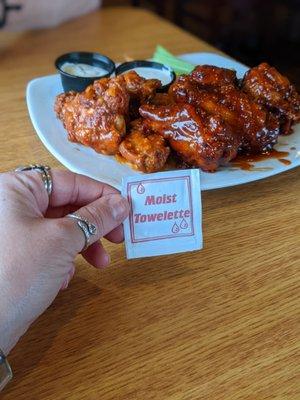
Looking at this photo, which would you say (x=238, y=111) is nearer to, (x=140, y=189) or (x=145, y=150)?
(x=145, y=150)

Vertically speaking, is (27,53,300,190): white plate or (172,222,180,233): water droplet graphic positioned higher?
(172,222,180,233): water droplet graphic

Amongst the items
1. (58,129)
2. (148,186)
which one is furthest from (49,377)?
(58,129)

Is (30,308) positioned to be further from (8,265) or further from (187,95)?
(187,95)

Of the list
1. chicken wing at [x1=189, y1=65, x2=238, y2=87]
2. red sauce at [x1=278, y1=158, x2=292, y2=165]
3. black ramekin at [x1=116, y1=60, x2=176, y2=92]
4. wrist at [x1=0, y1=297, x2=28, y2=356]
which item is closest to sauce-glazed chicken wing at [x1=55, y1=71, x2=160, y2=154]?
chicken wing at [x1=189, y1=65, x2=238, y2=87]

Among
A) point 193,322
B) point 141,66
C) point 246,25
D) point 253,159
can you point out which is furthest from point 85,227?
point 246,25

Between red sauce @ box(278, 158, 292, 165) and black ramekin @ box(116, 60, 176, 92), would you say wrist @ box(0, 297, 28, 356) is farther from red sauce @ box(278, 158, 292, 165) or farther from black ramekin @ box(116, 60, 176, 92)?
black ramekin @ box(116, 60, 176, 92)

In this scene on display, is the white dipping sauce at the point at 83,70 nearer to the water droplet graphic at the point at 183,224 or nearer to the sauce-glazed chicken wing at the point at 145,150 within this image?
the sauce-glazed chicken wing at the point at 145,150

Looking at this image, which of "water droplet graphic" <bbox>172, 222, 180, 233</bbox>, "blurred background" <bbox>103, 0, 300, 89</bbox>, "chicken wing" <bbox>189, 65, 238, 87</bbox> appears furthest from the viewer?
"blurred background" <bbox>103, 0, 300, 89</bbox>
